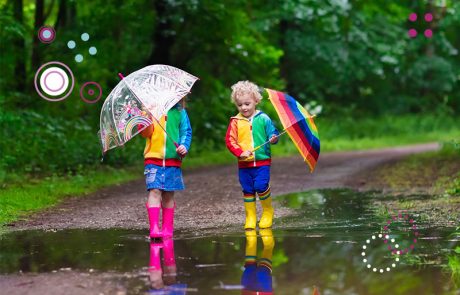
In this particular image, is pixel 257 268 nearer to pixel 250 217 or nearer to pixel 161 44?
pixel 250 217

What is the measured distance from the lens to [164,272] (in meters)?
6.55

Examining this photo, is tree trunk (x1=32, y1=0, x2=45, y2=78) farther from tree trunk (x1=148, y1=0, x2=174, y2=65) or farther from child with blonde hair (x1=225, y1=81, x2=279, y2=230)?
child with blonde hair (x1=225, y1=81, x2=279, y2=230)

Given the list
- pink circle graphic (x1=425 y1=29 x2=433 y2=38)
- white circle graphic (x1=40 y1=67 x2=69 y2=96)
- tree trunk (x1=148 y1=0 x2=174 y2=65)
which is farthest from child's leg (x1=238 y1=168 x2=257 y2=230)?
pink circle graphic (x1=425 y1=29 x2=433 y2=38)

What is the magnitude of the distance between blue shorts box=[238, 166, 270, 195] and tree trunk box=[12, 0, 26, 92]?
35.2 ft

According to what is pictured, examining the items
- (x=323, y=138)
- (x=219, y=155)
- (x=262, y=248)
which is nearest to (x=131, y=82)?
(x=262, y=248)

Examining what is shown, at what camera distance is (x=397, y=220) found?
950 centimetres

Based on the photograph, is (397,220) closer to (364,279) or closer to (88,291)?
(364,279)

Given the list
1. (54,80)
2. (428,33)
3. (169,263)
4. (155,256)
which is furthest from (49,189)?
(428,33)

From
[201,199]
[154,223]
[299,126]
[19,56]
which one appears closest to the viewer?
[154,223]

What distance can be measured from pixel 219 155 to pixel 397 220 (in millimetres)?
12913

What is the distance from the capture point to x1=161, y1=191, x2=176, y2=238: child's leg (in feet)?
28.5

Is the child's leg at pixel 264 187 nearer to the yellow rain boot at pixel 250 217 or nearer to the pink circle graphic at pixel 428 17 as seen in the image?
the yellow rain boot at pixel 250 217

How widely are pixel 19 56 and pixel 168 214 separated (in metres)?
11.5

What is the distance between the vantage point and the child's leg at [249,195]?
926 centimetres
